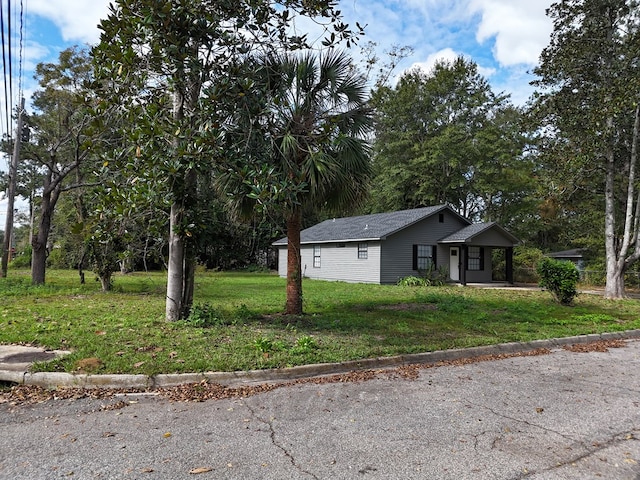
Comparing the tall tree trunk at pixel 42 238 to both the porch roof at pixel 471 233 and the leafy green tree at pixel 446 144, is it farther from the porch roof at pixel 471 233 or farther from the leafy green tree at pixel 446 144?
the leafy green tree at pixel 446 144

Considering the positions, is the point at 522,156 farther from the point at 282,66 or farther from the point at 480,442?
the point at 480,442

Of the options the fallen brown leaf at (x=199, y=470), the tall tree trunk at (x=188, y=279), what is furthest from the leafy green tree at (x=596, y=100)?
the fallen brown leaf at (x=199, y=470)

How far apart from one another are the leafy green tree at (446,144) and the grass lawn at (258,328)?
19.7 meters

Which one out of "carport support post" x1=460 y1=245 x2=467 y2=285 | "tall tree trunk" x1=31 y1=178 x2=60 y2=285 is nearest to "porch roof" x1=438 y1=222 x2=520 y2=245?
"carport support post" x1=460 y1=245 x2=467 y2=285

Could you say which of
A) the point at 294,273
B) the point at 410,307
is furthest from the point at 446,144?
the point at 294,273

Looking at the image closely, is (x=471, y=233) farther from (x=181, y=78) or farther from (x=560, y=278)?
(x=181, y=78)

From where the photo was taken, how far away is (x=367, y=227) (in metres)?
22.9

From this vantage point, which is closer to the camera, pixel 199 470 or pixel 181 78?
pixel 199 470

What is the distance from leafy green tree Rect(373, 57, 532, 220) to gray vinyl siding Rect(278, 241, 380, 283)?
1027 cm

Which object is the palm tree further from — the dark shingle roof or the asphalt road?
the dark shingle roof

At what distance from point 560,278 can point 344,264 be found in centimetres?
1192

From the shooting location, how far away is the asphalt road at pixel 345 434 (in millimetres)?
3012

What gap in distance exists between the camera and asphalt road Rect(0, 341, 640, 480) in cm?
301

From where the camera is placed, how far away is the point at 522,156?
3256 centimetres
